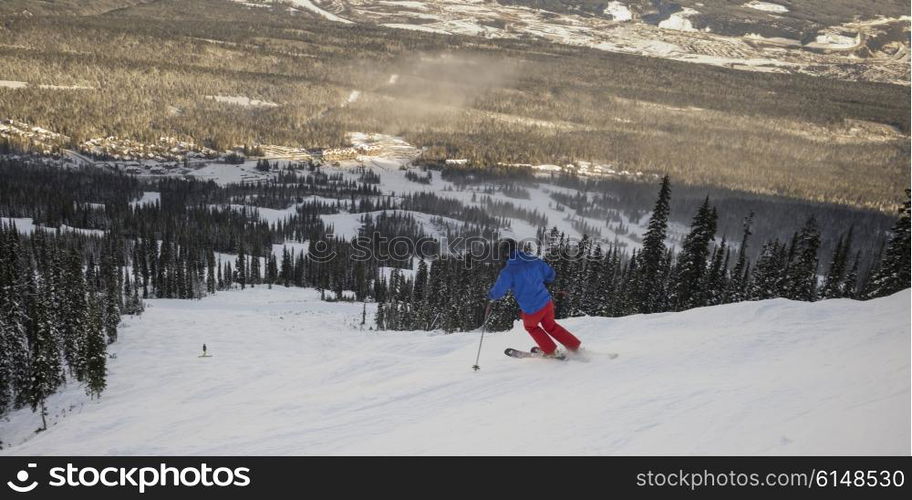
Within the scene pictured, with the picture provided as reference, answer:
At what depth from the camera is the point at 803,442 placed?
21.6ft

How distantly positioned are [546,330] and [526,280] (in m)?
1.39

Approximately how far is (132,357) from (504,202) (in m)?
161

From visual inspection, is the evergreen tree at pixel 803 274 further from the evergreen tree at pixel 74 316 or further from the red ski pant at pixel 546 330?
the evergreen tree at pixel 74 316

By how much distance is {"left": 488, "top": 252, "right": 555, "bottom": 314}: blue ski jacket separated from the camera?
11352 millimetres

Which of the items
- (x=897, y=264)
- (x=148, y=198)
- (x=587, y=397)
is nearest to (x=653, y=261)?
(x=897, y=264)

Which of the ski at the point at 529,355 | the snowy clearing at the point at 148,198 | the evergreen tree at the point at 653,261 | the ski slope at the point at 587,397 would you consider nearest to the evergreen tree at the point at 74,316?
the ski slope at the point at 587,397

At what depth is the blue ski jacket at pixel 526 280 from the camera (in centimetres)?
1135

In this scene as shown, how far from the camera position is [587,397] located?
9477 millimetres

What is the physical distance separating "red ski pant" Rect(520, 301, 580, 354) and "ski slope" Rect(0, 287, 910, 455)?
16.0 inches

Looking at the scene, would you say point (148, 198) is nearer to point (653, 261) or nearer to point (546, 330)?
point (653, 261)

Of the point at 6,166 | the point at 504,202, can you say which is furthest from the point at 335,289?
the point at 6,166

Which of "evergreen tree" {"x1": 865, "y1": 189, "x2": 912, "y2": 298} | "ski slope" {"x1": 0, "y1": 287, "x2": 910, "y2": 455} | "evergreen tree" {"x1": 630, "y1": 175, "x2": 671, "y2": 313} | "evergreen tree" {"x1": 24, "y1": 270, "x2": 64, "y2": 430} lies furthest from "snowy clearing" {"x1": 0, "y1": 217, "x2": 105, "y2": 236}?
"evergreen tree" {"x1": 865, "y1": 189, "x2": 912, "y2": 298}

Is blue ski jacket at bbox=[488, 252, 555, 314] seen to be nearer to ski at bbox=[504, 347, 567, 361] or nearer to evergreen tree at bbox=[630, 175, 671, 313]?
ski at bbox=[504, 347, 567, 361]

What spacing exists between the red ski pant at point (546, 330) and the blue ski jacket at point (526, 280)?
0.50ft
